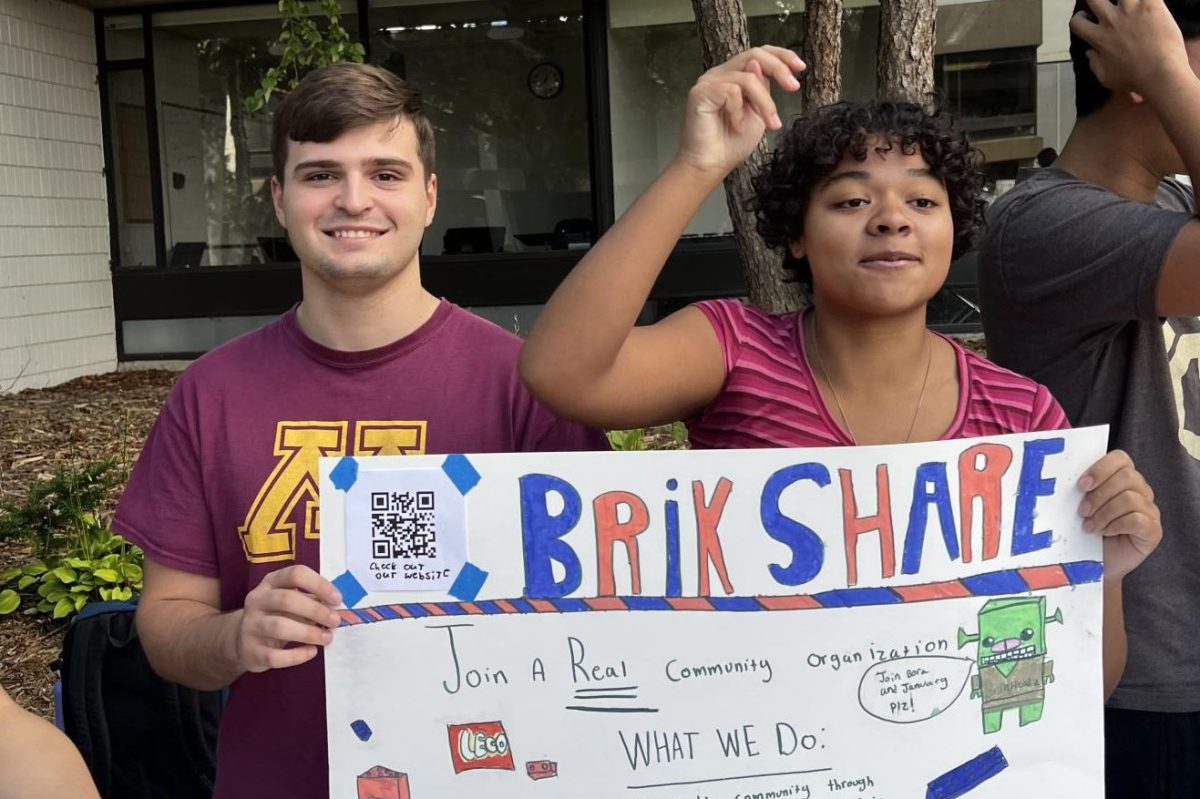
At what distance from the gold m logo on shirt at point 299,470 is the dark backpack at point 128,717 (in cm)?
139

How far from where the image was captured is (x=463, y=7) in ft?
35.6

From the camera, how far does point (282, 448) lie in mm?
1824

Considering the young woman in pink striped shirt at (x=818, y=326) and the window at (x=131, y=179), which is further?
the window at (x=131, y=179)

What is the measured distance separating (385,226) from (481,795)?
2.84 ft

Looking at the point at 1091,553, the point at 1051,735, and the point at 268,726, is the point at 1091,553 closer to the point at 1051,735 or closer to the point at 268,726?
the point at 1051,735

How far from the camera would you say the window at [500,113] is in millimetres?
10789

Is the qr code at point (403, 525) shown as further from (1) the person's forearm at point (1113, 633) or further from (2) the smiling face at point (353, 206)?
(1) the person's forearm at point (1113, 633)

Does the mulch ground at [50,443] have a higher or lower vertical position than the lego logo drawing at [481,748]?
lower

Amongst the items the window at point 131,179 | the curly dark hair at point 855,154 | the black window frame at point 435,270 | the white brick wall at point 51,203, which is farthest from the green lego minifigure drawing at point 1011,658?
the window at point 131,179

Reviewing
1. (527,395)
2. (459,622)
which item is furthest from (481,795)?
(527,395)

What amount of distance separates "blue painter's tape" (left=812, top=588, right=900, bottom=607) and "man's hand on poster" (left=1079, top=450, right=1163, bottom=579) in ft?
0.99

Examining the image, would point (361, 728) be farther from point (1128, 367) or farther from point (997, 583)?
point (1128, 367)

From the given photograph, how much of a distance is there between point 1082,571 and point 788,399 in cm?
48

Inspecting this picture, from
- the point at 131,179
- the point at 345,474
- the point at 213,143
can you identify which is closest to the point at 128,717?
the point at 345,474
